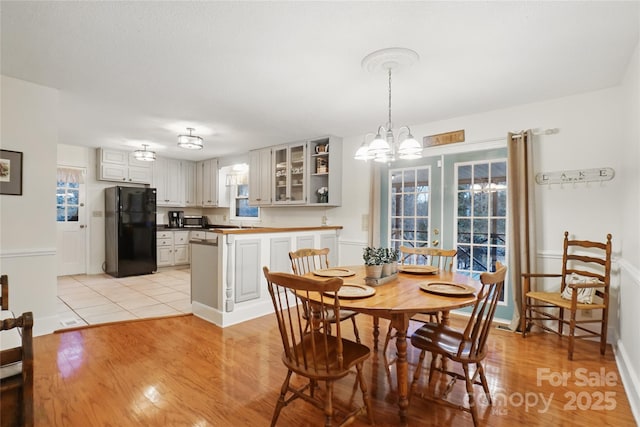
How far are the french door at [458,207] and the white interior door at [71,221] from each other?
564 centimetres

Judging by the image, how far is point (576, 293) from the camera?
263 centimetres

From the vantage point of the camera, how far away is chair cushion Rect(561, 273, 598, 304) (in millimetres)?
2768

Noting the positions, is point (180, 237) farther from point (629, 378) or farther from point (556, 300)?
point (629, 378)

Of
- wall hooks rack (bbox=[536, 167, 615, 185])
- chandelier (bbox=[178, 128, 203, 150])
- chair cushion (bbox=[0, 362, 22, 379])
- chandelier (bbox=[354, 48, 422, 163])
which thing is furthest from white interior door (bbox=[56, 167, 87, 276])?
wall hooks rack (bbox=[536, 167, 615, 185])

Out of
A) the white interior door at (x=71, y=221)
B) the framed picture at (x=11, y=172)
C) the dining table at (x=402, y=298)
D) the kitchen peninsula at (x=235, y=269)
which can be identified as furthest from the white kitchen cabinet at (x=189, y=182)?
the dining table at (x=402, y=298)

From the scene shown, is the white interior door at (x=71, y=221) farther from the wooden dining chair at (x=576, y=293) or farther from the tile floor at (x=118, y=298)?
the wooden dining chair at (x=576, y=293)

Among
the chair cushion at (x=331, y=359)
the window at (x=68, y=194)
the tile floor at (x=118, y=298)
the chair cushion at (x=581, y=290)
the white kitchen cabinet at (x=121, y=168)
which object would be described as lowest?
the tile floor at (x=118, y=298)

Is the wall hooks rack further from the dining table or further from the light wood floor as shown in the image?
the dining table

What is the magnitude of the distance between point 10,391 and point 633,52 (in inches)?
163

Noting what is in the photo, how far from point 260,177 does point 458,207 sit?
3376mm

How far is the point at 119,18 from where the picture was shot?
1932 mm

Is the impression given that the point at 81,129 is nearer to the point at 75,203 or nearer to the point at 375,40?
the point at 75,203

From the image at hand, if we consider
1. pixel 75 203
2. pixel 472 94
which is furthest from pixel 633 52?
pixel 75 203

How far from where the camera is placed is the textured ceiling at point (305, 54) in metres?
1.86
